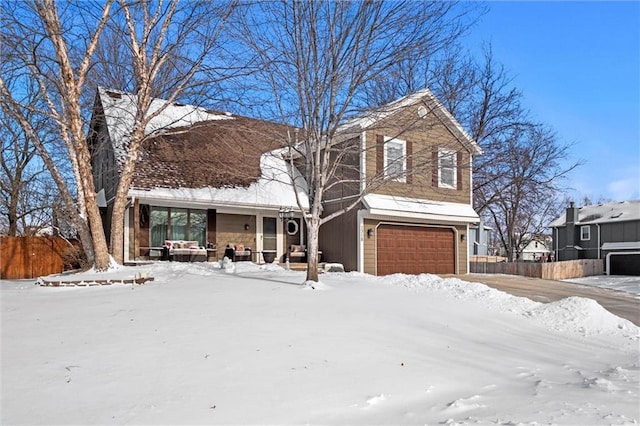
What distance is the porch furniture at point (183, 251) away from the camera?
14664mm

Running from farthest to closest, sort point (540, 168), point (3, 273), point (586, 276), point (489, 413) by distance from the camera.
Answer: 1. point (586, 276)
2. point (540, 168)
3. point (3, 273)
4. point (489, 413)

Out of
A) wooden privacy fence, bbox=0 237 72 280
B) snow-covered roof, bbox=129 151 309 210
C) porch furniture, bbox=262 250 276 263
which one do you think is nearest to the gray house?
snow-covered roof, bbox=129 151 309 210

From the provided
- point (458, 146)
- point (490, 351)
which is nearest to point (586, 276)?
point (458, 146)

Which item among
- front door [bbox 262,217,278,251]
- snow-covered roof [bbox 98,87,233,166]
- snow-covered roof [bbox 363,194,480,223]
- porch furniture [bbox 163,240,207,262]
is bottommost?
porch furniture [bbox 163,240,207,262]

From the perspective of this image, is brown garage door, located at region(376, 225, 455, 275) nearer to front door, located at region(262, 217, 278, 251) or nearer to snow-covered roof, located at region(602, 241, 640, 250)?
front door, located at region(262, 217, 278, 251)

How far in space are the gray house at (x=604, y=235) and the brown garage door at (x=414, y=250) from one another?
55.9ft

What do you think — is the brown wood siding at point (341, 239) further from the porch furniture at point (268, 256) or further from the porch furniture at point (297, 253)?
the porch furniture at point (268, 256)

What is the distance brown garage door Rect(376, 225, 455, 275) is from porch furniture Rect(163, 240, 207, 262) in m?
5.92

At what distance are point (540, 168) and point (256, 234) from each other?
15.8 metres

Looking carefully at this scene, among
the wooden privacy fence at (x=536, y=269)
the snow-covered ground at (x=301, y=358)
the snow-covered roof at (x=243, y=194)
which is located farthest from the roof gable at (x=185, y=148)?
the wooden privacy fence at (x=536, y=269)

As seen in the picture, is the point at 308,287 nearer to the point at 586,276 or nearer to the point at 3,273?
the point at 3,273

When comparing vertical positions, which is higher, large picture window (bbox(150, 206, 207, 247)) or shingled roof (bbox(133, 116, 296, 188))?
shingled roof (bbox(133, 116, 296, 188))

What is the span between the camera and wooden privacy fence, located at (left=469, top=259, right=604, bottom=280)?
70.7ft

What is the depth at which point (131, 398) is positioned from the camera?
12.9ft
